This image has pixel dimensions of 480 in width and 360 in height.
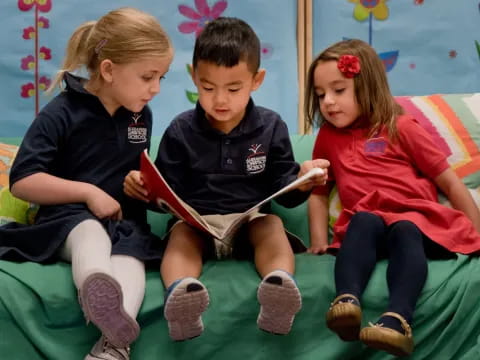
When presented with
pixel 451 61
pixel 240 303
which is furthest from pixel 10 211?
pixel 451 61

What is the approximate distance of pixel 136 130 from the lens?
1712mm

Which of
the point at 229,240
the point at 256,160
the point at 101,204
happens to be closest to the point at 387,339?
the point at 229,240

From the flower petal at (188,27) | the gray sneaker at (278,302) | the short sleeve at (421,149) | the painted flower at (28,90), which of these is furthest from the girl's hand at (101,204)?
the flower petal at (188,27)

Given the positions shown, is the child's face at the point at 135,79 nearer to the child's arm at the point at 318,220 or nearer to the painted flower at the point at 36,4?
the child's arm at the point at 318,220

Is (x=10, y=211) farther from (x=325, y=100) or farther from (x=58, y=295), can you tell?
(x=325, y=100)

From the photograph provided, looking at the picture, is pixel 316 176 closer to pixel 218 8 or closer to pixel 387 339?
pixel 387 339

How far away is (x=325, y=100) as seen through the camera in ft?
5.79

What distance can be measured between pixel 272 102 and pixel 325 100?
690 mm

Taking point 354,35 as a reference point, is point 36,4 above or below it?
above

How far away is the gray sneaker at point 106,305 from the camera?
1.25m

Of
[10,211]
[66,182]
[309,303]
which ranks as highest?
[66,182]

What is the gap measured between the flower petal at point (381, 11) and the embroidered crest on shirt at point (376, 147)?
2.73 feet

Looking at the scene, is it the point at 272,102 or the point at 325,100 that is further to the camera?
the point at 272,102

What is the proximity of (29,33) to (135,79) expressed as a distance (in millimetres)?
848
